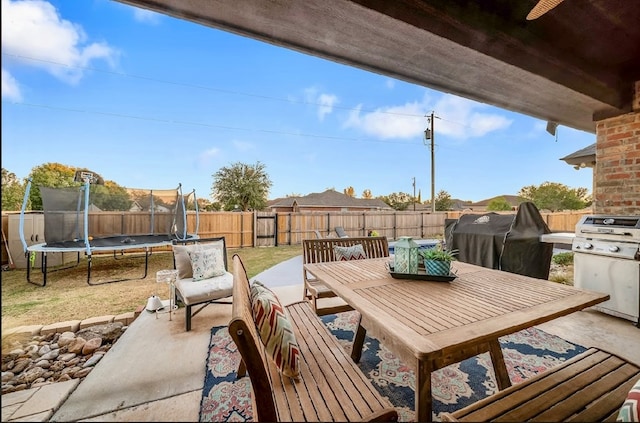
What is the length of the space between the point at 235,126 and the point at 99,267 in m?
4.00

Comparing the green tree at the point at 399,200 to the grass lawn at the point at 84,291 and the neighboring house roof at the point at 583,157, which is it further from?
the grass lawn at the point at 84,291

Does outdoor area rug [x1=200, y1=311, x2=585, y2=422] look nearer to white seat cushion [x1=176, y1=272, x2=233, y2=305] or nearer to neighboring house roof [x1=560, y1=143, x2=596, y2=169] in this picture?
white seat cushion [x1=176, y1=272, x2=233, y2=305]

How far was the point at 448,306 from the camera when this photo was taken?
1364mm

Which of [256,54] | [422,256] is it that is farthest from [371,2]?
[422,256]

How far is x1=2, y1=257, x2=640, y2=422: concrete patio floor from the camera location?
76 centimetres

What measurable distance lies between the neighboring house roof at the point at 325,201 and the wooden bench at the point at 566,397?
19.2m

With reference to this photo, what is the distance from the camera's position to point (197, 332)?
7.93 ft

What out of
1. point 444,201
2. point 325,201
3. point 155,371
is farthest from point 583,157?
point 325,201

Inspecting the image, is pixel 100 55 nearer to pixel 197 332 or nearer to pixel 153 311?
pixel 197 332

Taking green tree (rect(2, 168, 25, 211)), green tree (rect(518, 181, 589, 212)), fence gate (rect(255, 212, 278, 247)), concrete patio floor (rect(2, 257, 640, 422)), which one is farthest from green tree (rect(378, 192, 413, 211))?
green tree (rect(2, 168, 25, 211))

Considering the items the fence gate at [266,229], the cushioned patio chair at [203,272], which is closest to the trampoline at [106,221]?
the cushioned patio chair at [203,272]

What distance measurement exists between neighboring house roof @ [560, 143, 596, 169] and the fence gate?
768cm

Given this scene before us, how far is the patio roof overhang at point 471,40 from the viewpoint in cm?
174

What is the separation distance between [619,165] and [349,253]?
10.5ft
